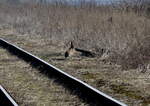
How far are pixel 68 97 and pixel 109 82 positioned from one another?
1.53 m

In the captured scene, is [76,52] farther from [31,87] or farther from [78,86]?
[78,86]

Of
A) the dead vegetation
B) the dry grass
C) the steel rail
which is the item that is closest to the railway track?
the dry grass

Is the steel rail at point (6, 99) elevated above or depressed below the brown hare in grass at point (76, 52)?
above

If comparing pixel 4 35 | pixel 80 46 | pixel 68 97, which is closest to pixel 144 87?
pixel 68 97

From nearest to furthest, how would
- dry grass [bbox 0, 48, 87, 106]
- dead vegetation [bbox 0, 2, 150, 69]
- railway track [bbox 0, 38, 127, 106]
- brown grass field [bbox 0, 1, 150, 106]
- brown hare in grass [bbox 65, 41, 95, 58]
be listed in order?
railway track [bbox 0, 38, 127, 106] < dry grass [bbox 0, 48, 87, 106] < brown grass field [bbox 0, 1, 150, 106] < dead vegetation [bbox 0, 2, 150, 69] < brown hare in grass [bbox 65, 41, 95, 58]

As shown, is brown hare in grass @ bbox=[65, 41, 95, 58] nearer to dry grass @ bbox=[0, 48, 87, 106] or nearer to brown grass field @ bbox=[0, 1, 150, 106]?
brown grass field @ bbox=[0, 1, 150, 106]

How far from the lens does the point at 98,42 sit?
14211mm

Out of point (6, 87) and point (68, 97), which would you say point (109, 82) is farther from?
point (6, 87)

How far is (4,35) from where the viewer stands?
67.8ft

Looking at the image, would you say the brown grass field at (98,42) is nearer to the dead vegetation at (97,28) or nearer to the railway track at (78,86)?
the dead vegetation at (97,28)

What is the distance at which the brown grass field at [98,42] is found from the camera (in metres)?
9.29

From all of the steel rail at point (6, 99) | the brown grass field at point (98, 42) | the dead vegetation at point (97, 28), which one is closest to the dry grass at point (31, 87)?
the steel rail at point (6, 99)

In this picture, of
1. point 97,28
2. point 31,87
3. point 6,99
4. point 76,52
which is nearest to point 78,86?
point 31,87

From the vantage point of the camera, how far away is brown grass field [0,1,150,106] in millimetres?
9289
